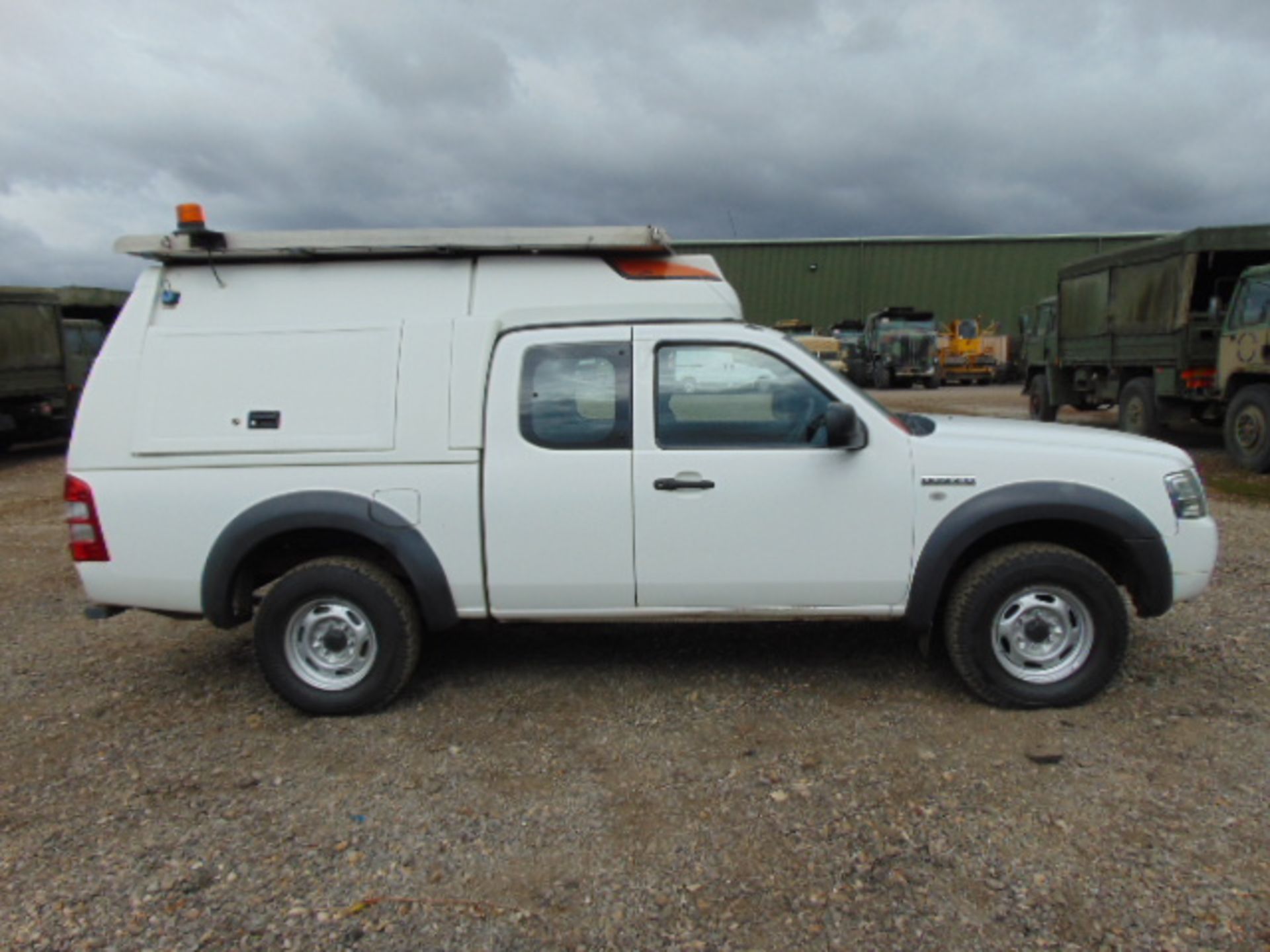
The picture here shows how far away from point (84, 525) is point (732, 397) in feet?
9.65

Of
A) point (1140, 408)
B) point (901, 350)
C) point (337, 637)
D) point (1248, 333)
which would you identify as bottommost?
point (337, 637)

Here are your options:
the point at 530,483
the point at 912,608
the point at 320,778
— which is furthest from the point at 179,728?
the point at 912,608

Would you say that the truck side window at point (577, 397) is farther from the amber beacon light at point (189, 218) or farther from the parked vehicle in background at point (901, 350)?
the parked vehicle in background at point (901, 350)

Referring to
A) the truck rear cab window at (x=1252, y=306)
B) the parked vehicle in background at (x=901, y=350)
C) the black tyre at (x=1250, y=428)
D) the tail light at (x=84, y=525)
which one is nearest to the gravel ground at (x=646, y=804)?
the tail light at (x=84, y=525)

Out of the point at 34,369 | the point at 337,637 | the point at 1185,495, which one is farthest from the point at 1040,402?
the point at 34,369

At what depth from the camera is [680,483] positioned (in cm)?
373

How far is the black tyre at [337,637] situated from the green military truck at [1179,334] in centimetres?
1004

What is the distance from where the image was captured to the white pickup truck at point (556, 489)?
3723mm

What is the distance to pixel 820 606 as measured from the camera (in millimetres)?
3842

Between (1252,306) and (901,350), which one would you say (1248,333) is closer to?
(1252,306)

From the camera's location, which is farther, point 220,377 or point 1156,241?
point 1156,241

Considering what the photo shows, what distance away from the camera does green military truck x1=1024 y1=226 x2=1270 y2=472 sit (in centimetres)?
998

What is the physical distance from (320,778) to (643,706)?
1413 mm

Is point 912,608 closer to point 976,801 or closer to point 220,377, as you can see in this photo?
point 976,801
